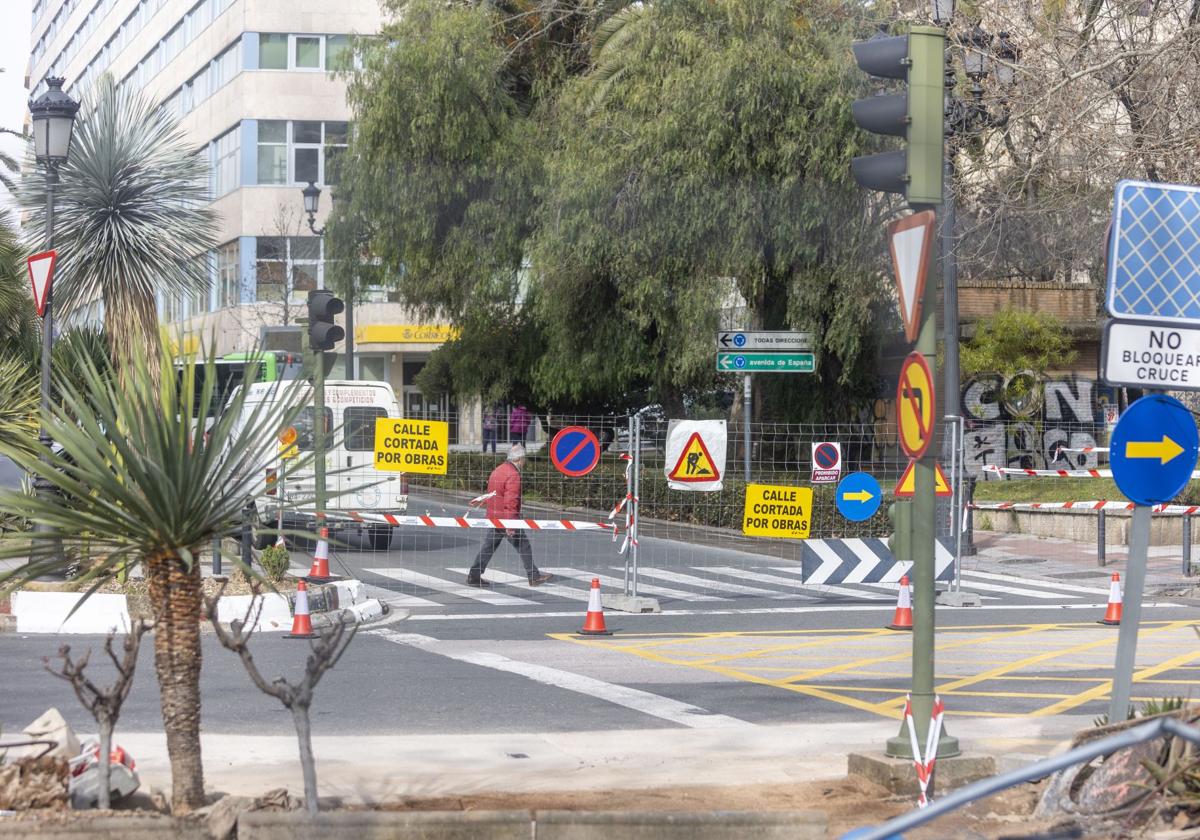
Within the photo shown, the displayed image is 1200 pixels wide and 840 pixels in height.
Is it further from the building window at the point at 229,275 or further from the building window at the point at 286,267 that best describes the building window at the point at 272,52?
the building window at the point at 229,275

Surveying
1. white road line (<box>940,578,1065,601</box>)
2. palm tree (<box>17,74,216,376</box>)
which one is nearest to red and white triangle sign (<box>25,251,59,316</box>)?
palm tree (<box>17,74,216,376</box>)

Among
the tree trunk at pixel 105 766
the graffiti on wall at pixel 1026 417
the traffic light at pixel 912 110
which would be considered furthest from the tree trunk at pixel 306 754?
the graffiti on wall at pixel 1026 417

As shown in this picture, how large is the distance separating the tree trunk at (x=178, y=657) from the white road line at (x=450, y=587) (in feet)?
33.6

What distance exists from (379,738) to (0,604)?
6.57 meters

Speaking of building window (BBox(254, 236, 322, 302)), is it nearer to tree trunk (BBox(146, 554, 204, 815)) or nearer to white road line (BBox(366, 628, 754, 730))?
white road line (BBox(366, 628, 754, 730))

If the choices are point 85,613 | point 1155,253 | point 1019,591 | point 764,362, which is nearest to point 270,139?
point 764,362

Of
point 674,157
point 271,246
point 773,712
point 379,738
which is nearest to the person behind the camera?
point 379,738

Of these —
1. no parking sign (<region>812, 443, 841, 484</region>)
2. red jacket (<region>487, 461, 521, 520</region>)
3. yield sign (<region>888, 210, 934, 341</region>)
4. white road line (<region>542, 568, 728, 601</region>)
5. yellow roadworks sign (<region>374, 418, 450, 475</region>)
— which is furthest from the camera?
no parking sign (<region>812, 443, 841, 484</region>)

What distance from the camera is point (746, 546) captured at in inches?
909

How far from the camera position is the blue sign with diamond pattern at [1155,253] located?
22.0 feet

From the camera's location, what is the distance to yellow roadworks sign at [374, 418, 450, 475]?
17719 mm

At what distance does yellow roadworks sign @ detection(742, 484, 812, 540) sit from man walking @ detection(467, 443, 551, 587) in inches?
107

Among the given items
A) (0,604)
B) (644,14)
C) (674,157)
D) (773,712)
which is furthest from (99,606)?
(644,14)

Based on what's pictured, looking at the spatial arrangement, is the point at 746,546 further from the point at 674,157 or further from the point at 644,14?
the point at 644,14
